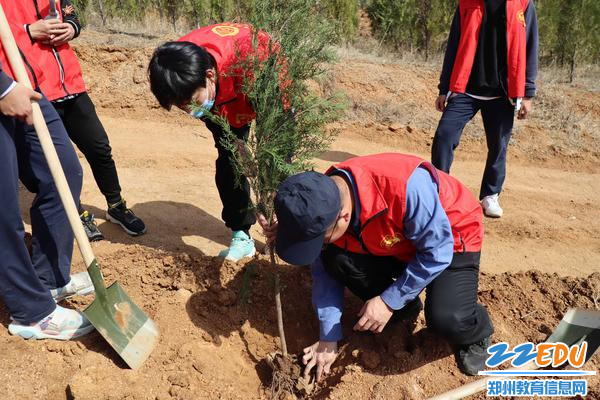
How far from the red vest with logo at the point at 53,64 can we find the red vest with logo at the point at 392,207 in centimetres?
206

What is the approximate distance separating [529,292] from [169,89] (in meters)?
2.52

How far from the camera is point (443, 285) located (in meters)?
2.60

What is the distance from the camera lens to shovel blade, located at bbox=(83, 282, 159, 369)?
2.63m

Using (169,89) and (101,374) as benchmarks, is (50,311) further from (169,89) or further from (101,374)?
(169,89)

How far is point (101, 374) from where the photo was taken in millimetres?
2590

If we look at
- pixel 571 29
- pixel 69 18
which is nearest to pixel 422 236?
pixel 69 18

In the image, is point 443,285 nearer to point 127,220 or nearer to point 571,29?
point 127,220

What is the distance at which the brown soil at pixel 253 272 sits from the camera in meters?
2.66

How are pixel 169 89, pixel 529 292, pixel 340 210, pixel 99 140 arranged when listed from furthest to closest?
pixel 99 140 < pixel 529 292 < pixel 169 89 < pixel 340 210

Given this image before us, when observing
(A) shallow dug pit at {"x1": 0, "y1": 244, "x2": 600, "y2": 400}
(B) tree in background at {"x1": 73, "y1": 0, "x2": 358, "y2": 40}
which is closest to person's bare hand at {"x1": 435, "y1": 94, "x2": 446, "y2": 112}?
(A) shallow dug pit at {"x1": 0, "y1": 244, "x2": 600, "y2": 400}

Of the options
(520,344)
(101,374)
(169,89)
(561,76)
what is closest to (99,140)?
(169,89)

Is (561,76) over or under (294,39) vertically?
under

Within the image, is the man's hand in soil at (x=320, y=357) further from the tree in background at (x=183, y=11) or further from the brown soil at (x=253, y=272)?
the tree in background at (x=183, y=11)

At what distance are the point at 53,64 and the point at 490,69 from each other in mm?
3299
